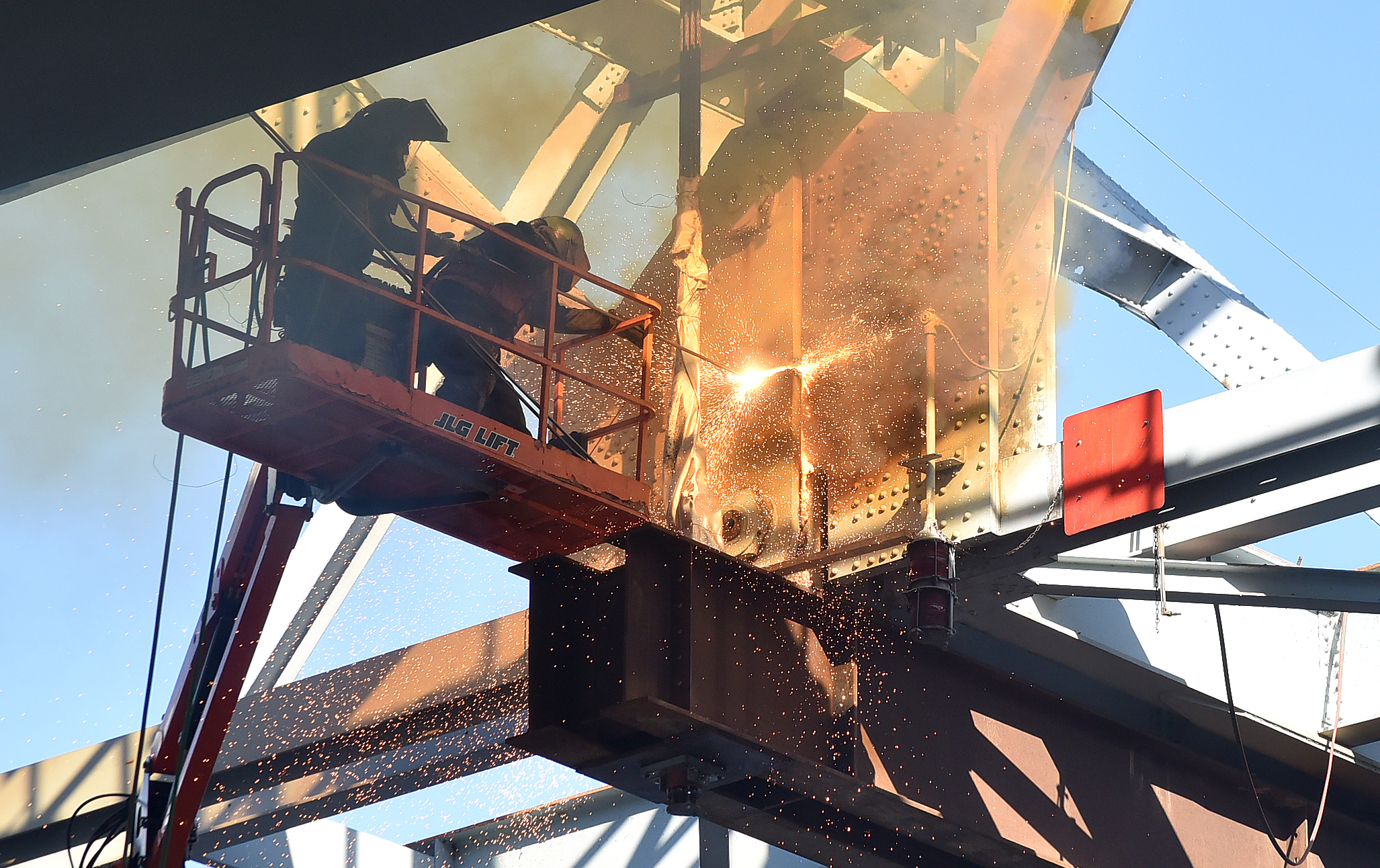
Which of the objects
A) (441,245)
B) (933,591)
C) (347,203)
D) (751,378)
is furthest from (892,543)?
(347,203)

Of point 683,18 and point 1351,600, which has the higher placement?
point 683,18

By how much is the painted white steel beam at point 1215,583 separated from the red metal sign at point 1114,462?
94cm

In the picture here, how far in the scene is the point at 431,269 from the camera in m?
8.84

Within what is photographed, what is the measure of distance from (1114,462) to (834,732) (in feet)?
7.84

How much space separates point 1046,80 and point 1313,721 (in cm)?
591

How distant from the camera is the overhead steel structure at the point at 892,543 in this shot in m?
8.59

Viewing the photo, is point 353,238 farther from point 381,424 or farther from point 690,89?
point 690,89

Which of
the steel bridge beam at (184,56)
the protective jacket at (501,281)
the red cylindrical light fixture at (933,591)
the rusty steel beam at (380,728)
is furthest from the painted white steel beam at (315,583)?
the steel bridge beam at (184,56)

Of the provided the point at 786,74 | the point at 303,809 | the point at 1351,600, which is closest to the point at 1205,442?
the point at 1351,600

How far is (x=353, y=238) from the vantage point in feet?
26.0

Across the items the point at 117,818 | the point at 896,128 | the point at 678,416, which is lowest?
the point at 117,818

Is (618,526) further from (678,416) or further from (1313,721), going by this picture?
(1313,721)

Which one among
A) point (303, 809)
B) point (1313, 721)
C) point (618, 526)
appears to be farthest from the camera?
point (303, 809)

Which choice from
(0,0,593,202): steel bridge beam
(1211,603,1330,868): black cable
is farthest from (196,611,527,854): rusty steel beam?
(0,0,593,202): steel bridge beam
